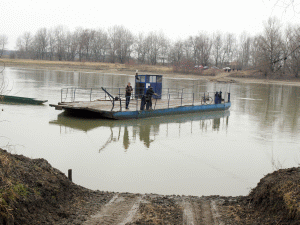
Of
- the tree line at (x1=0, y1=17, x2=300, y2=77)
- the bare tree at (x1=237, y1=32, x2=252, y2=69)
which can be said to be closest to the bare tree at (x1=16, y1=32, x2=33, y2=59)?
the tree line at (x1=0, y1=17, x2=300, y2=77)

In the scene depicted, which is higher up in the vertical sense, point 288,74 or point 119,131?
point 288,74

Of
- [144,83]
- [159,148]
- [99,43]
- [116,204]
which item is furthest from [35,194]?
[99,43]

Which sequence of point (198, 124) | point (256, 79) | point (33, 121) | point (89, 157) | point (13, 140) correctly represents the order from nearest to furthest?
1. point (89, 157)
2. point (13, 140)
3. point (33, 121)
4. point (198, 124)
5. point (256, 79)

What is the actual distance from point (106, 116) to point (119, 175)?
337 inches

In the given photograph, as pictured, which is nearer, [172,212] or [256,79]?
[172,212]

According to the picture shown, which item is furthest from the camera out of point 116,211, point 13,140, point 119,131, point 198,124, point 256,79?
point 256,79

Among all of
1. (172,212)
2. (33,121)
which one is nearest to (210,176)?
(172,212)

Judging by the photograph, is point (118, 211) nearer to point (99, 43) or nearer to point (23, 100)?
point (23, 100)

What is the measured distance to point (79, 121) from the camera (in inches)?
688

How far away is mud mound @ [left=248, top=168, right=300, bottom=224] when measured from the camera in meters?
4.86

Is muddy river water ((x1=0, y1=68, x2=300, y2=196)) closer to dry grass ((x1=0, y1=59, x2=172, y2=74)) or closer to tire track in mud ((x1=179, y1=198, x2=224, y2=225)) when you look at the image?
tire track in mud ((x1=179, y1=198, x2=224, y2=225))

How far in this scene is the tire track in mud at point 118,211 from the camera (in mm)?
5414

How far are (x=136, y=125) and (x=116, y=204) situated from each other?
11071 millimetres

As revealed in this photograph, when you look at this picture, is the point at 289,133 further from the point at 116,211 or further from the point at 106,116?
the point at 116,211
